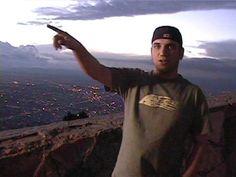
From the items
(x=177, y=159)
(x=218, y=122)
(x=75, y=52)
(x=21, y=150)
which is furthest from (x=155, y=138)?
(x=218, y=122)

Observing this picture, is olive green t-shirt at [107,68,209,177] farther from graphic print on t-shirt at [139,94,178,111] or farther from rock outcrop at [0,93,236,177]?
rock outcrop at [0,93,236,177]

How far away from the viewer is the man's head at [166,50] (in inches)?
100

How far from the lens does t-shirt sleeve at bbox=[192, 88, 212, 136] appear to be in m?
2.62

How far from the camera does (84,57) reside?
234 centimetres

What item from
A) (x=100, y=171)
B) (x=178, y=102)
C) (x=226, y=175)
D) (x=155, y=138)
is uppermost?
(x=178, y=102)

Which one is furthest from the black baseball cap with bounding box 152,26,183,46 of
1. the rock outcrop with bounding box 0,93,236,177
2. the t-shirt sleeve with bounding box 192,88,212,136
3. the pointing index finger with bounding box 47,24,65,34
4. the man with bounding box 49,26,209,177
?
the rock outcrop with bounding box 0,93,236,177

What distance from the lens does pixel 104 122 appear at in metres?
3.73

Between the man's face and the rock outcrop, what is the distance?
0.84 metres

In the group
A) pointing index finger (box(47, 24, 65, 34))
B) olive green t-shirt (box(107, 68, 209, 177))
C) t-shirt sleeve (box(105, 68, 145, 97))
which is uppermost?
pointing index finger (box(47, 24, 65, 34))

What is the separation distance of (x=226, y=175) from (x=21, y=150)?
2212 millimetres

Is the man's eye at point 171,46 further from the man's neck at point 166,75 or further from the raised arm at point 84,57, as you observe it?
the raised arm at point 84,57

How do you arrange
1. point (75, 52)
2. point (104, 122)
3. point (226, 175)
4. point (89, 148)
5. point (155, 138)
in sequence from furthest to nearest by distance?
point (226, 175) → point (104, 122) → point (89, 148) → point (155, 138) → point (75, 52)

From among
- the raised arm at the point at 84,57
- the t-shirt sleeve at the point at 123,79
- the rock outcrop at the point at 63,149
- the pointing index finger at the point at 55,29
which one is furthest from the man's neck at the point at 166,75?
the rock outcrop at the point at 63,149

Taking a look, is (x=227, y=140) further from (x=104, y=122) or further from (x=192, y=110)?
(x=192, y=110)
